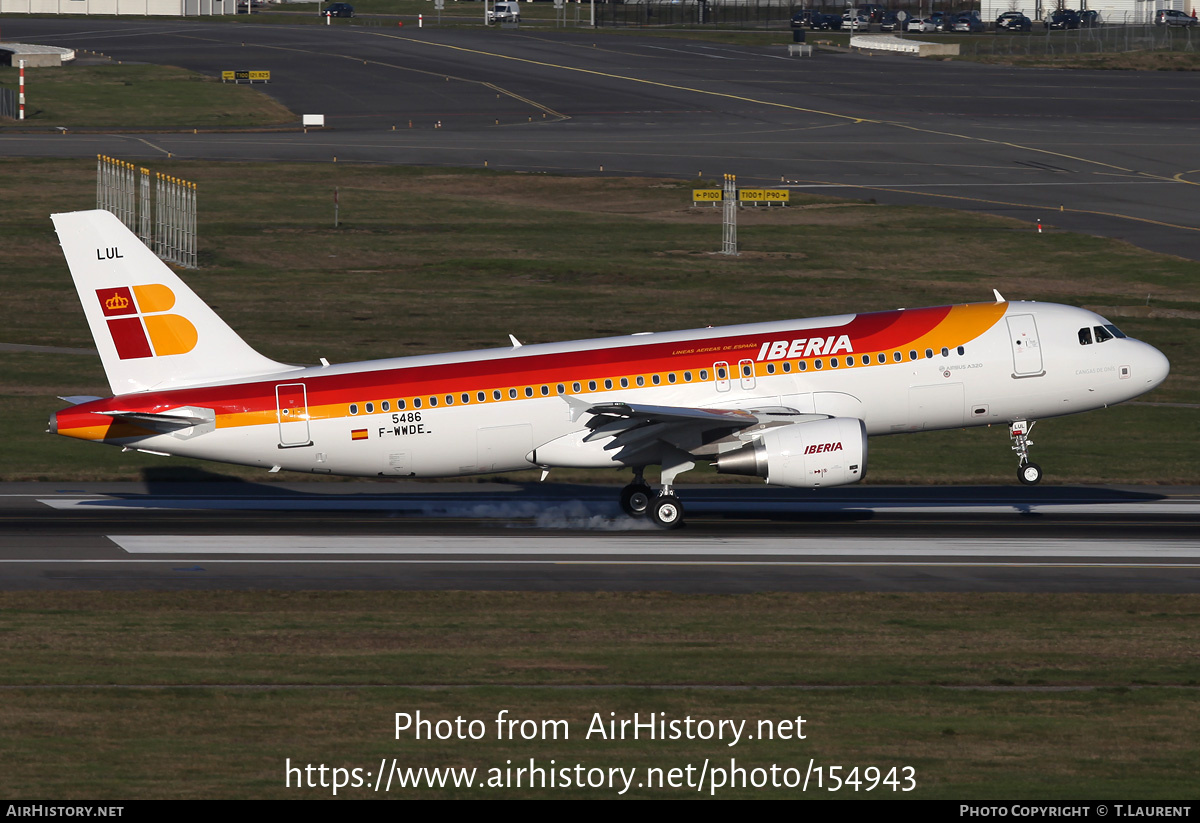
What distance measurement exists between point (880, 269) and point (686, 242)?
456 inches

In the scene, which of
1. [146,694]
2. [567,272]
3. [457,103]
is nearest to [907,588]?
[146,694]

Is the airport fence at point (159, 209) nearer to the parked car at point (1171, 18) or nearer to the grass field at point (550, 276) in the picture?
the grass field at point (550, 276)

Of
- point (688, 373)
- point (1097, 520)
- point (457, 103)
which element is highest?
point (457, 103)

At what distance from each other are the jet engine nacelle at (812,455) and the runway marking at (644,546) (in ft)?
6.06

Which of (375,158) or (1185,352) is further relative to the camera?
(375,158)

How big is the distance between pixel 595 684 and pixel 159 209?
5808 cm

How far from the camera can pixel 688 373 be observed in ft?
123

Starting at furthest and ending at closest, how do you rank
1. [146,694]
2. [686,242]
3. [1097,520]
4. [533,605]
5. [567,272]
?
[686,242]
[567,272]
[1097,520]
[533,605]
[146,694]

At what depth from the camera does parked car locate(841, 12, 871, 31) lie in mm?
192875

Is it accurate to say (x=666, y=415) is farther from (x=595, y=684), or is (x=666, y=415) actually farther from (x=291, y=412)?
(x=595, y=684)

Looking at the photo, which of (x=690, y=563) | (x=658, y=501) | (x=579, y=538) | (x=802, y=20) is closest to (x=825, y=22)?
(x=802, y=20)

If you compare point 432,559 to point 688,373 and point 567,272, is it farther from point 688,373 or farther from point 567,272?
point 567,272

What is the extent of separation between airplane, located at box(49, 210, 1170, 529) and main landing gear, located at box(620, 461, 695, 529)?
0.21 feet

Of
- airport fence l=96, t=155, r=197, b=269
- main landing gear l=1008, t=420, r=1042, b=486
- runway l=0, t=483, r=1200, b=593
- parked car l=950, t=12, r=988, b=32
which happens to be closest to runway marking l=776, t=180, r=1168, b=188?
airport fence l=96, t=155, r=197, b=269
